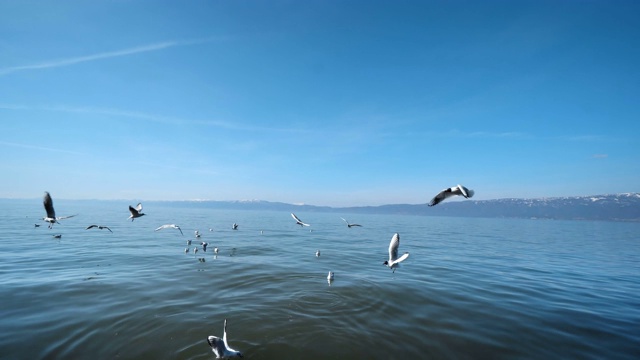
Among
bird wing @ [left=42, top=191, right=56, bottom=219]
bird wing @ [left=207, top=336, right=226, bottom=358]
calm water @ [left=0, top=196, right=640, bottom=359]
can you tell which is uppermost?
bird wing @ [left=42, top=191, right=56, bottom=219]

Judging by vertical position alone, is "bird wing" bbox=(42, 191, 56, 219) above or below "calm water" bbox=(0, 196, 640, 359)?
above

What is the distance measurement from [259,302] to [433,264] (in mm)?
15288

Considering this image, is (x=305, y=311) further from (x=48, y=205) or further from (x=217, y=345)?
(x=48, y=205)

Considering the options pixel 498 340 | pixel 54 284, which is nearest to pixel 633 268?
pixel 498 340

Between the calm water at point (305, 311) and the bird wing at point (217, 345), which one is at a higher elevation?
the bird wing at point (217, 345)

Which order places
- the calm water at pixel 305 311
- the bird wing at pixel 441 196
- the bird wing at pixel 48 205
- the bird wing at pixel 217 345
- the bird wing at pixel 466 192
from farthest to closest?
the bird wing at pixel 48 205 < the calm water at pixel 305 311 < the bird wing at pixel 441 196 < the bird wing at pixel 466 192 < the bird wing at pixel 217 345

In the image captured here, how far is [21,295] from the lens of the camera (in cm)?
1216

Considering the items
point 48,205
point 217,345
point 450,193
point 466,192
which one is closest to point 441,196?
point 450,193

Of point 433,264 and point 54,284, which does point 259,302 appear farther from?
point 433,264

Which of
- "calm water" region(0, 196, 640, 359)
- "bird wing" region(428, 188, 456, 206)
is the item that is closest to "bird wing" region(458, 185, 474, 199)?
"bird wing" region(428, 188, 456, 206)

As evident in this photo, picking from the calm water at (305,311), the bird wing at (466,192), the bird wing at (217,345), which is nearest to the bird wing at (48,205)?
the calm water at (305,311)

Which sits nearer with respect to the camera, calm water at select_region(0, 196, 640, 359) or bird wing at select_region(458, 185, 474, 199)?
bird wing at select_region(458, 185, 474, 199)

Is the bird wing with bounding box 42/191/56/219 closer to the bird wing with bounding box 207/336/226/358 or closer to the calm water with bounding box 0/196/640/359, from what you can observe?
the calm water with bounding box 0/196/640/359

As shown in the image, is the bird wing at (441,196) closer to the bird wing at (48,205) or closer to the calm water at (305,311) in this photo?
the calm water at (305,311)
